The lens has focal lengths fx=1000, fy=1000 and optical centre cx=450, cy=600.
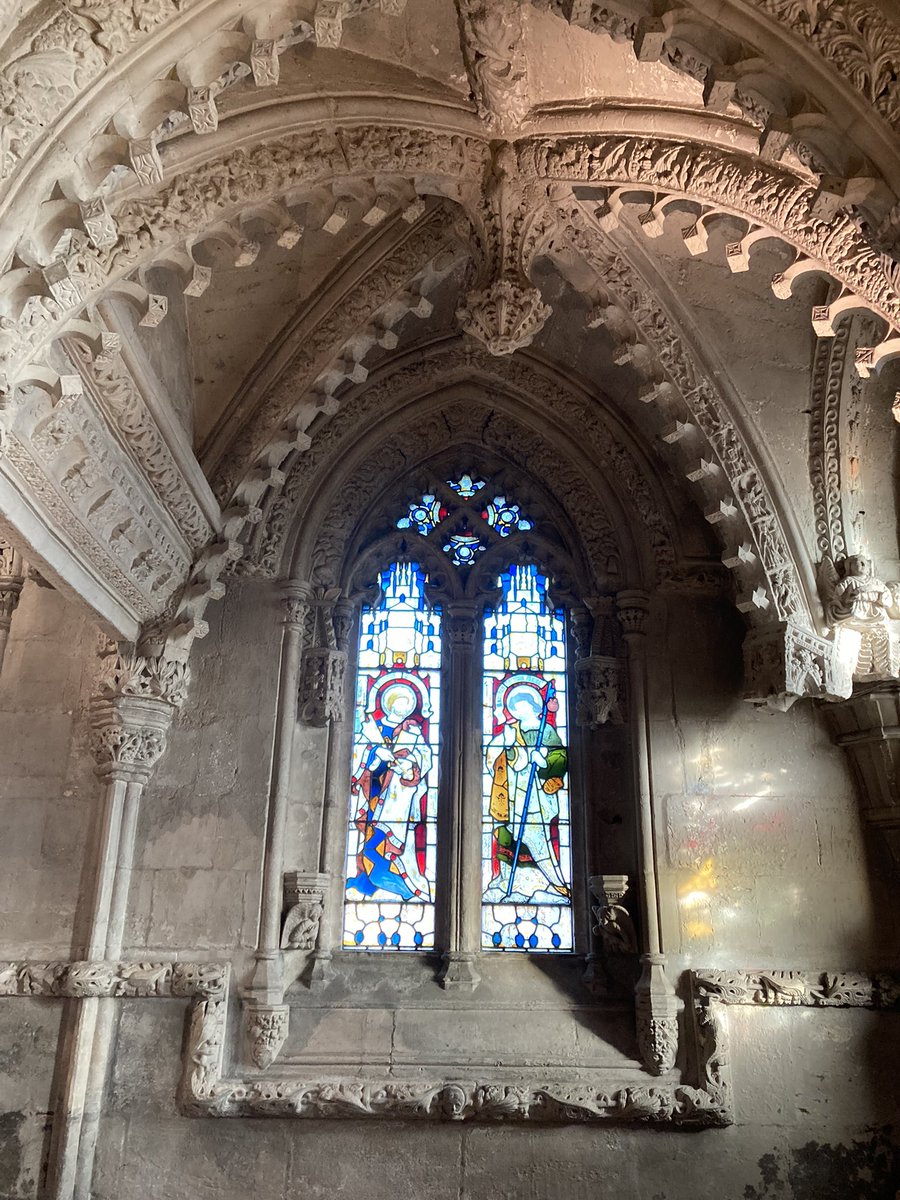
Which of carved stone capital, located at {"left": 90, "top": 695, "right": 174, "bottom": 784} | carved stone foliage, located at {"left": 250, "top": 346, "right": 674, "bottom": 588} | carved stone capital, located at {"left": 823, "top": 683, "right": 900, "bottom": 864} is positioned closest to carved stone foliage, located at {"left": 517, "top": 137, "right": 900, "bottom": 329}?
carved stone foliage, located at {"left": 250, "top": 346, "right": 674, "bottom": 588}

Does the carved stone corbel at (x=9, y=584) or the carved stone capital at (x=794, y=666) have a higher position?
the carved stone corbel at (x=9, y=584)

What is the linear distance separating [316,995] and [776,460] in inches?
168

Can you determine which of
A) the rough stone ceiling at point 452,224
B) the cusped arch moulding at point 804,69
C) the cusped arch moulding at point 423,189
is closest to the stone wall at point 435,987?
the rough stone ceiling at point 452,224

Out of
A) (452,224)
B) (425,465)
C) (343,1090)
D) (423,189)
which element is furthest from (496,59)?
(343,1090)

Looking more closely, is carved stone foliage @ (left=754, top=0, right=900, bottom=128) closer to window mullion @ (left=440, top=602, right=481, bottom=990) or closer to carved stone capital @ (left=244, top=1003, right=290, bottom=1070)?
window mullion @ (left=440, top=602, right=481, bottom=990)

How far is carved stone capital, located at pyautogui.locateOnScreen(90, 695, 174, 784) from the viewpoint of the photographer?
19.4ft

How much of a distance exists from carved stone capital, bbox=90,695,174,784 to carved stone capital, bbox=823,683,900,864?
4.28 m

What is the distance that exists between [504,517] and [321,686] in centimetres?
195

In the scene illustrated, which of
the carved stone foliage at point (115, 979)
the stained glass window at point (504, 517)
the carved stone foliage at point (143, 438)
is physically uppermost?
the stained glass window at point (504, 517)

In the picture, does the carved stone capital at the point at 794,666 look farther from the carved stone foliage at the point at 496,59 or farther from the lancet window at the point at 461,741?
the carved stone foliage at the point at 496,59

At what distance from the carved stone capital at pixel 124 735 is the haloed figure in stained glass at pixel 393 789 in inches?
57.1

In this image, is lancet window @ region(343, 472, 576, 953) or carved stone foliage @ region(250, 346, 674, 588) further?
carved stone foliage @ region(250, 346, 674, 588)

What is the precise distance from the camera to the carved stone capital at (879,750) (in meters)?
6.15

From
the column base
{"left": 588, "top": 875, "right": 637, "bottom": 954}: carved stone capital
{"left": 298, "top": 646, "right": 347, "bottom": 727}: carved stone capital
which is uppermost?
{"left": 298, "top": 646, "right": 347, "bottom": 727}: carved stone capital
